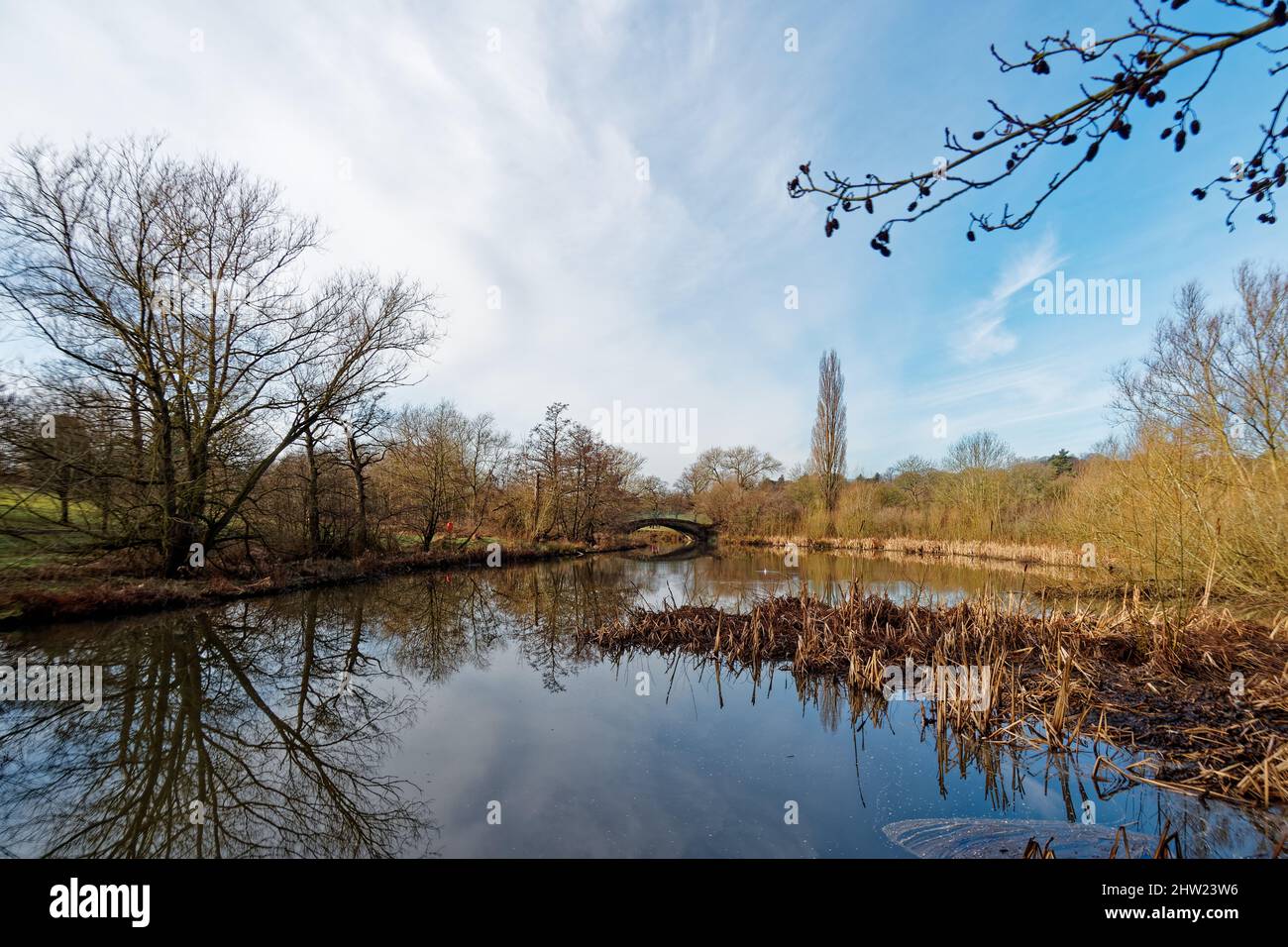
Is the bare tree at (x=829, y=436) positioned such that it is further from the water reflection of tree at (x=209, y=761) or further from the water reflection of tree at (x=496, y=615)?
the water reflection of tree at (x=209, y=761)

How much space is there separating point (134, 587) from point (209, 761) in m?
8.39

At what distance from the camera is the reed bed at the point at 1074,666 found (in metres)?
3.80

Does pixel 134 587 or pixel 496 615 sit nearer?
pixel 134 587

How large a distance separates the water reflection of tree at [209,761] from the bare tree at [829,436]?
31261 mm

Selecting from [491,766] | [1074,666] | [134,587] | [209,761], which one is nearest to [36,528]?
[134,587]

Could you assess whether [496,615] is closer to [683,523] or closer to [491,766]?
[491,766]

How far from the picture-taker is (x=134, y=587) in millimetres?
9734

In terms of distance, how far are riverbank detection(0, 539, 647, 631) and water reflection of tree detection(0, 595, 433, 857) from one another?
1.69 m

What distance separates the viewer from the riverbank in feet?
27.2

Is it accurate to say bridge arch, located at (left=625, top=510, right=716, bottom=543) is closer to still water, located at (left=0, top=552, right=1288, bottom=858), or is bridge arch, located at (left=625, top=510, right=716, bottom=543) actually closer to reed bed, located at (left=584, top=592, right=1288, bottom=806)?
reed bed, located at (left=584, top=592, right=1288, bottom=806)

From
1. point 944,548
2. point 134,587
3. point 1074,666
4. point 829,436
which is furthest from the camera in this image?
point 829,436
